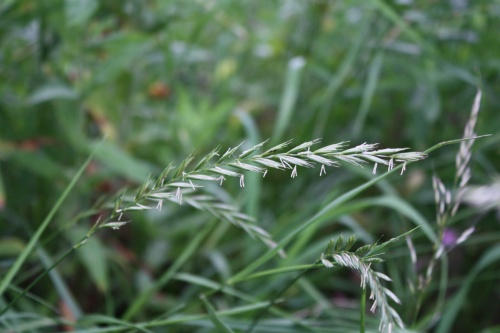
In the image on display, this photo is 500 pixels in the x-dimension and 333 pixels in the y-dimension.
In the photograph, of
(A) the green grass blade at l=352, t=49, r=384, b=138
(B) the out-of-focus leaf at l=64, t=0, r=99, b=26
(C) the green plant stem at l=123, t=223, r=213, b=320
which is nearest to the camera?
(C) the green plant stem at l=123, t=223, r=213, b=320

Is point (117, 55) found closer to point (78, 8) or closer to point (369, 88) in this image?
point (78, 8)

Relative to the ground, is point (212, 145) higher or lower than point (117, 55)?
lower

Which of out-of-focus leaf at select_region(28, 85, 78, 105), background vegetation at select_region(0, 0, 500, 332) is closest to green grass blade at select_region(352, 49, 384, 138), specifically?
background vegetation at select_region(0, 0, 500, 332)

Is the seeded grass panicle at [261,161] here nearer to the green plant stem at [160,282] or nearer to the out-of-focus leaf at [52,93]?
the green plant stem at [160,282]

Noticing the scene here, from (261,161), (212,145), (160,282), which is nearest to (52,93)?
(160,282)

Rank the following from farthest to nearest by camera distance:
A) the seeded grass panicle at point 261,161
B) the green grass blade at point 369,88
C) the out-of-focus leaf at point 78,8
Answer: the green grass blade at point 369,88 < the out-of-focus leaf at point 78,8 < the seeded grass panicle at point 261,161

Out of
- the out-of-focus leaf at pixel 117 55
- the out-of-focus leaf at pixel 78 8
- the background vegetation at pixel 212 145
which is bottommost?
the background vegetation at pixel 212 145

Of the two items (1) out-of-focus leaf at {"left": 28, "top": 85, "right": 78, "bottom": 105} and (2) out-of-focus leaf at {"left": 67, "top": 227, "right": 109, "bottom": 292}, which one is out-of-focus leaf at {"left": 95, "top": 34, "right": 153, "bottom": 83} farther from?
(2) out-of-focus leaf at {"left": 67, "top": 227, "right": 109, "bottom": 292}

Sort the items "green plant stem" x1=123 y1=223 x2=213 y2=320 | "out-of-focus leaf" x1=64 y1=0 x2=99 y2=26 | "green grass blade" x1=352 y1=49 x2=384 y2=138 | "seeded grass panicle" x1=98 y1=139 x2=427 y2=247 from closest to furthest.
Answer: "seeded grass panicle" x1=98 y1=139 x2=427 y2=247 < "green plant stem" x1=123 y1=223 x2=213 y2=320 < "out-of-focus leaf" x1=64 y1=0 x2=99 y2=26 < "green grass blade" x1=352 y1=49 x2=384 y2=138

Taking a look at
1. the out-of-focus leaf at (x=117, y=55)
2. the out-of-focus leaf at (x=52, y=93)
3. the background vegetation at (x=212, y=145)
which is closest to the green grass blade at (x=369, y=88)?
the background vegetation at (x=212, y=145)
